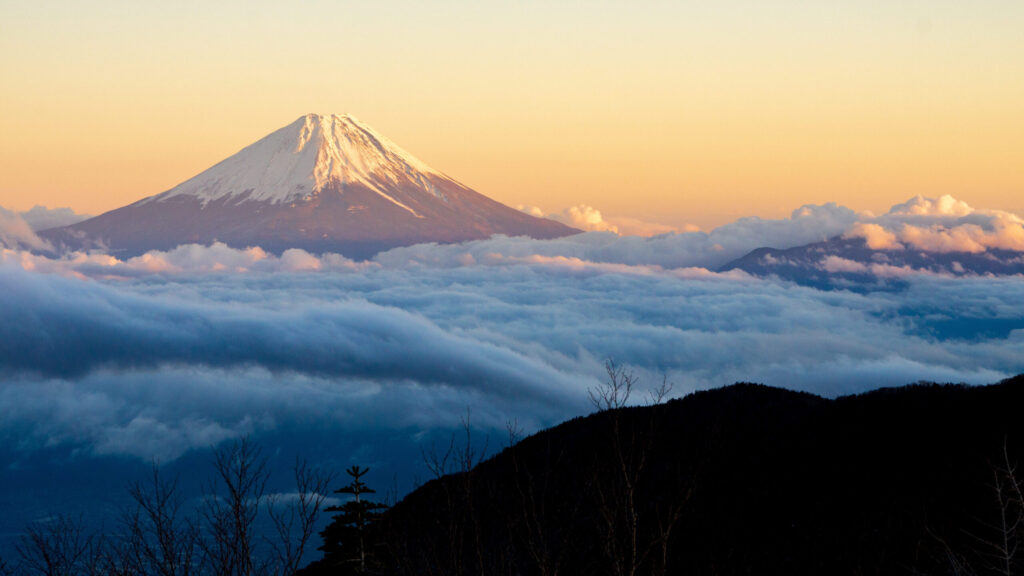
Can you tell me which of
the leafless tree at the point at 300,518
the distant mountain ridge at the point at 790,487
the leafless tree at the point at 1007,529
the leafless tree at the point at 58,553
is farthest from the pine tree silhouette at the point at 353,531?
the leafless tree at the point at 1007,529

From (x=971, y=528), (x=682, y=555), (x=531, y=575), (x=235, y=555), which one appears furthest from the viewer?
(x=531, y=575)

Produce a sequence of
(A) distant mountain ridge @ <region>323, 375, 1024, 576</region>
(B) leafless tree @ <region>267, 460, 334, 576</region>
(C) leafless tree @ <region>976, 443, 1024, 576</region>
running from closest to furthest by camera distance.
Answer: (C) leafless tree @ <region>976, 443, 1024, 576</region> → (B) leafless tree @ <region>267, 460, 334, 576</region> → (A) distant mountain ridge @ <region>323, 375, 1024, 576</region>

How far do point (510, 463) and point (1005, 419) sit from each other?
29.2 m

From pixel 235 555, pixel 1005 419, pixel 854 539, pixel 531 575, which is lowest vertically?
pixel 531 575

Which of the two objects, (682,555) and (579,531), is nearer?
(682,555)

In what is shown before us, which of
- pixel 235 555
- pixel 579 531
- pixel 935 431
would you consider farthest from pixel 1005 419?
pixel 235 555

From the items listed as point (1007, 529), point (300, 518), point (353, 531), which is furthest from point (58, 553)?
point (353, 531)

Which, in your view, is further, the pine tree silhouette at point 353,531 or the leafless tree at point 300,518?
the pine tree silhouette at point 353,531

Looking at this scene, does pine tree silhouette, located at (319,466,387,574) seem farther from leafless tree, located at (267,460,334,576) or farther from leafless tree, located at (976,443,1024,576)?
leafless tree, located at (976,443,1024,576)

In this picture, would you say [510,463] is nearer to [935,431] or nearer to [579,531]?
[579,531]

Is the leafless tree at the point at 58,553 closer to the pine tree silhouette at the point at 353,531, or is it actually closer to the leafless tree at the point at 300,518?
the leafless tree at the point at 300,518

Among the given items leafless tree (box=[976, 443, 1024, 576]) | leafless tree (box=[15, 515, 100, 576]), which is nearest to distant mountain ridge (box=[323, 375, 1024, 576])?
leafless tree (box=[976, 443, 1024, 576])

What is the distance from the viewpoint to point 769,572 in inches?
1175

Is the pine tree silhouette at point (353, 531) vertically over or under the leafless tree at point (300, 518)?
under
